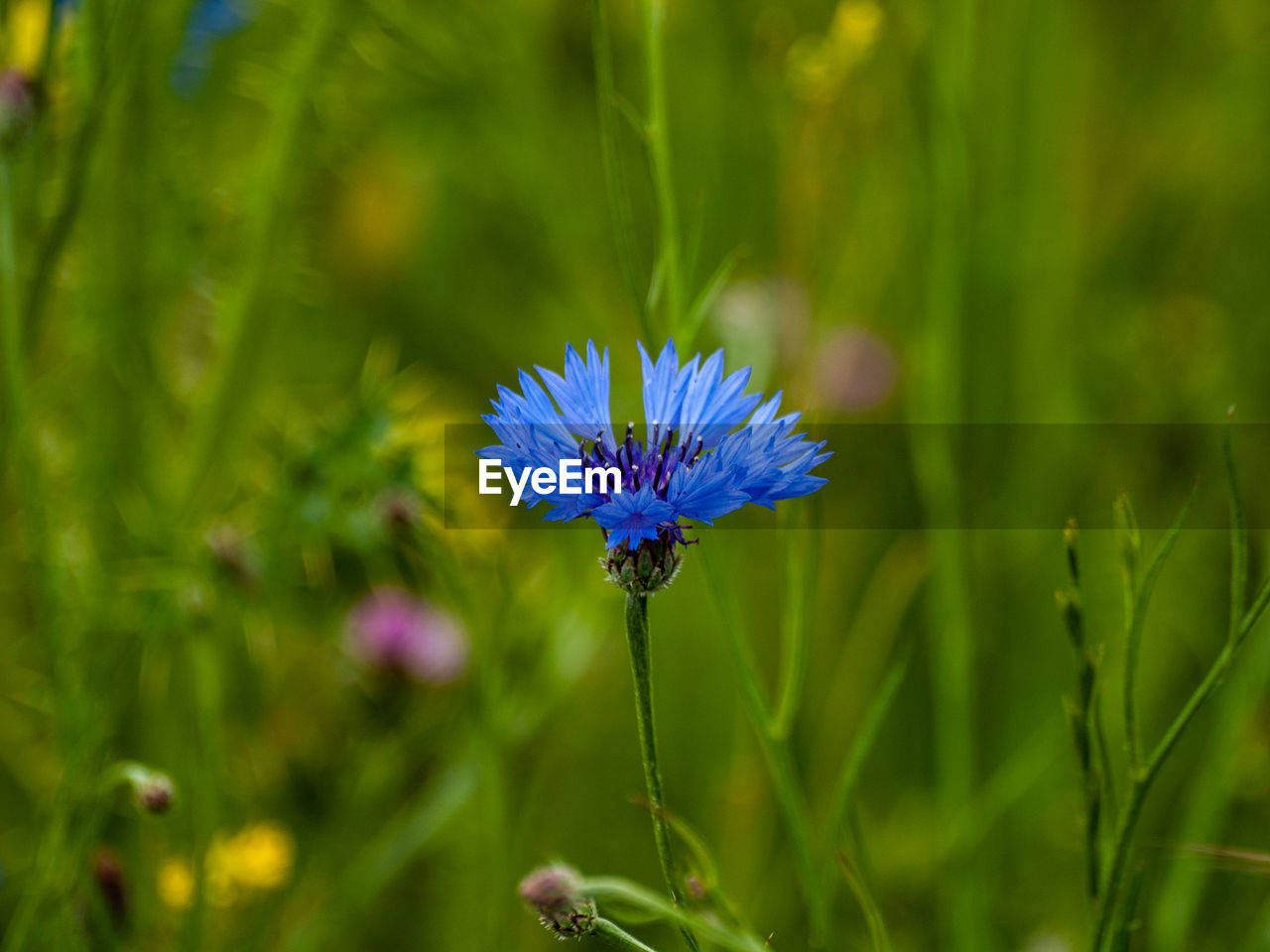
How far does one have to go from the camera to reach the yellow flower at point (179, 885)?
0.60 metres

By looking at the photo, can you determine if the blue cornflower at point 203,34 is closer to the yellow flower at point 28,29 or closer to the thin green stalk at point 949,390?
the yellow flower at point 28,29

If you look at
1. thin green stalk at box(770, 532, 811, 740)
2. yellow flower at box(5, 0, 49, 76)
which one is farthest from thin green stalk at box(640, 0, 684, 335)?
yellow flower at box(5, 0, 49, 76)

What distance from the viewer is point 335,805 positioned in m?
0.82

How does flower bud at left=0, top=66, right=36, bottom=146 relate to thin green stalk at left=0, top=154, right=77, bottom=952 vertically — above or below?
above

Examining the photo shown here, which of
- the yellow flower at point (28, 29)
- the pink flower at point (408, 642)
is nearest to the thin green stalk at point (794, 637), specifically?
the pink flower at point (408, 642)

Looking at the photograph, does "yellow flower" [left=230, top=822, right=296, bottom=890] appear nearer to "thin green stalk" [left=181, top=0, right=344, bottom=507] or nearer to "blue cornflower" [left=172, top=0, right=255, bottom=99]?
"thin green stalk" [left=181, top=0, right=344, bottom=507]

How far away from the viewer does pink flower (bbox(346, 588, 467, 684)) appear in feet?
2.87

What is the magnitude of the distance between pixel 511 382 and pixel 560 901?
936 mm

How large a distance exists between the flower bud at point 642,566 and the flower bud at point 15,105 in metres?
0.42

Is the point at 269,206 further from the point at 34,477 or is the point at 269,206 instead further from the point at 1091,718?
the point at 1091,718

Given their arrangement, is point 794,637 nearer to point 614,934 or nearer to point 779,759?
point 779,759

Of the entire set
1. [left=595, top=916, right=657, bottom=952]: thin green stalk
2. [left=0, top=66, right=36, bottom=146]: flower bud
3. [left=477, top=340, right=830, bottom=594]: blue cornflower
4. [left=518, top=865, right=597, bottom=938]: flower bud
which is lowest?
[left=595, top=916, right=657, bottom=952]: thin green stalk

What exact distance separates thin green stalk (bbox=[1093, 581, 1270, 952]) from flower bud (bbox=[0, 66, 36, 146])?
601 mm

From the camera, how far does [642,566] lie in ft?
1.21
